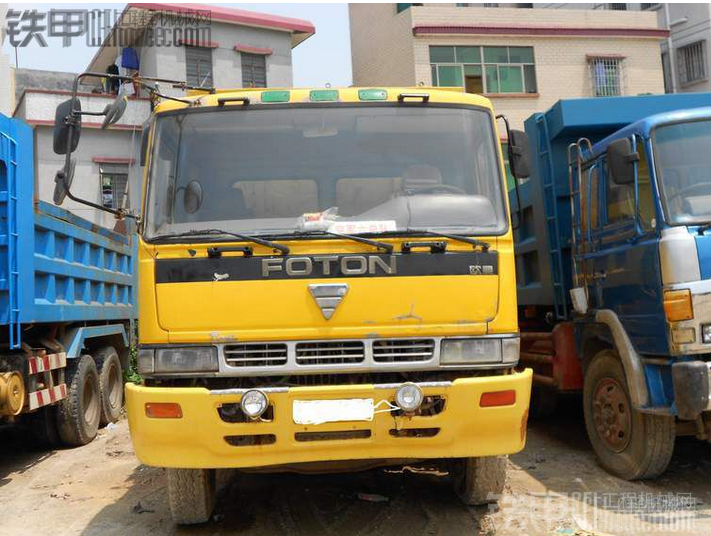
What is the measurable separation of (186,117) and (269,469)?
6.65 feet

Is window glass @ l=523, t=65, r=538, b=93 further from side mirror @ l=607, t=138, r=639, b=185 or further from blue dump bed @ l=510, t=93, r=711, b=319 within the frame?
side mirror @ l=607, t=138, r=639, b=185

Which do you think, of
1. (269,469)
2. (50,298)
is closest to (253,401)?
(269,469)

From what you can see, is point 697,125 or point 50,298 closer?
point 697,125

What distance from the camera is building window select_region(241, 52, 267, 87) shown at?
62.4 ft

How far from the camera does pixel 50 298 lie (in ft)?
19.6

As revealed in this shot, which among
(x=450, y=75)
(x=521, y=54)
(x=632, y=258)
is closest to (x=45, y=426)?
(x=632, y=258)

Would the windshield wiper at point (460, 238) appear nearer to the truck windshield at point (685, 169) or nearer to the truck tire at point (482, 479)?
the truck tire at point (482, 479)

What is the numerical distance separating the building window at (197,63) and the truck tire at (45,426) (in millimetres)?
13015

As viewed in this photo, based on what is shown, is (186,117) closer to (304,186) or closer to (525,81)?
(304,186)

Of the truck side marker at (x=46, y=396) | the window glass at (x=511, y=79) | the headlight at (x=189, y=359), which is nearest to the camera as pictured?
the headlight at (x=189, y=359)

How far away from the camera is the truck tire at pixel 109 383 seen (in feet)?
24.9

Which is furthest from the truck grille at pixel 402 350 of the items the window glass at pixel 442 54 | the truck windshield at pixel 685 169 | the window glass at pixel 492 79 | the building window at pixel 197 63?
the window glass at pixel 492 79

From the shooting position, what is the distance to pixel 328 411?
3.63m

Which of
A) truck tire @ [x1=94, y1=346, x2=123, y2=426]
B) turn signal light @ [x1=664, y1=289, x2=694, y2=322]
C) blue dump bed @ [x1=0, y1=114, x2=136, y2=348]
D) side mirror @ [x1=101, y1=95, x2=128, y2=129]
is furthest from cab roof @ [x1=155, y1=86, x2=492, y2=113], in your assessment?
truck tire @ [x1=94, y1=346, x2=123, y2=426]
